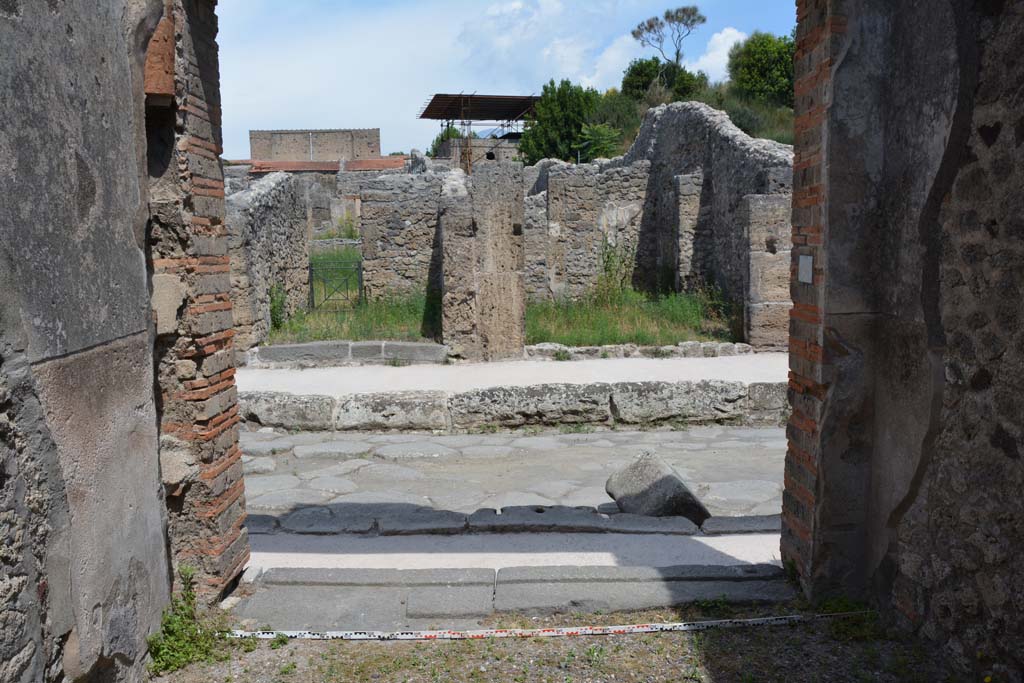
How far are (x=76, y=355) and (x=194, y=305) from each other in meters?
1.01

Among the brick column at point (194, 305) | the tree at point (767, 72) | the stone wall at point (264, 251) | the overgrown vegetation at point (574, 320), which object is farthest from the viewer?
the tree at point (767, 72)

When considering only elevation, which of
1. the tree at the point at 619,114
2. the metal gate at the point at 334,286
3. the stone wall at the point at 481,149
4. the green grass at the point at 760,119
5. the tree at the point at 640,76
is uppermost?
the tree at the point at 640,76

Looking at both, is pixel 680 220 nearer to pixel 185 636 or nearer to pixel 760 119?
pixel 185 636

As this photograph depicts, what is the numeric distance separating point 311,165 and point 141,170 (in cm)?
3538

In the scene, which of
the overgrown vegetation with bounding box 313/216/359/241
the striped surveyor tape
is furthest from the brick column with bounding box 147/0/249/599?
the overgrown vegetation with bounding box 313/216/359/241

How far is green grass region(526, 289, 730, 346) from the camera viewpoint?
10195 millimetres

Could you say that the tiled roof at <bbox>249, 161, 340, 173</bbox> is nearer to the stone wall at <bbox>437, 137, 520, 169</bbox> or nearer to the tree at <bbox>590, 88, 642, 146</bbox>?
the stone wall at <bbox>437, 137, 520, 169</bbox>

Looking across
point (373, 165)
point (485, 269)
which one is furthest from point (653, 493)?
point (373, 165)

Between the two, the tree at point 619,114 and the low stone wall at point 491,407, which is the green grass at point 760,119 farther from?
the low stone wall at point 491,407

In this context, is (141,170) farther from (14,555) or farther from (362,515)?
(362,515)

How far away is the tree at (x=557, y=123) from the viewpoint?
3272 centimetres

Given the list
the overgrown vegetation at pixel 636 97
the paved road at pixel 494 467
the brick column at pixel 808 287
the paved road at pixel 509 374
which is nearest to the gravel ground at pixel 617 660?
the brick column at pixel 808 287

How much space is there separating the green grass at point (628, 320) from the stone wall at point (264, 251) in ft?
11.3

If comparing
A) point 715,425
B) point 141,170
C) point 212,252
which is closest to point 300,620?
point 212,252
